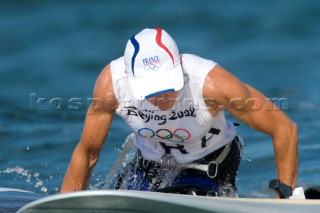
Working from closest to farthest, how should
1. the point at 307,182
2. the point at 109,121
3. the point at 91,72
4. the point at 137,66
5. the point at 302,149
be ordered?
the point at 137,66
the point at 109,121
the point at 307,182
the point at 302,149
the point at 91,72

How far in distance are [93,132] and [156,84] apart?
23.0 inches

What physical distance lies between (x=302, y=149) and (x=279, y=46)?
3.33 meters

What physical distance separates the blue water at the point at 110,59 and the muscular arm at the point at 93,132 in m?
2.16

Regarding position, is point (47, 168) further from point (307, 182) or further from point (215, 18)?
point (215, 18)

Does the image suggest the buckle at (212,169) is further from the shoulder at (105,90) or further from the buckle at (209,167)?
the shoulder at (105,90)

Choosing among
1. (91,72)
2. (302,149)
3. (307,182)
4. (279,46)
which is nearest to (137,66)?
(307,182)

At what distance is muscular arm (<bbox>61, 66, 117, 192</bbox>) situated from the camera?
182 inches

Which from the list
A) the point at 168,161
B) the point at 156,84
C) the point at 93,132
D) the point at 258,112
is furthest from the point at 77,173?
the point at 258,112

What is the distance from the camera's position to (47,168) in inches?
295

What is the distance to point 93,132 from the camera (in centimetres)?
473

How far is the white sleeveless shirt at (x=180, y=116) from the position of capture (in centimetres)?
451

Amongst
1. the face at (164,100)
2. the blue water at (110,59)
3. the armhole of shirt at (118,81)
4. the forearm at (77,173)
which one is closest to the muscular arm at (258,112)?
the face at (164,100)

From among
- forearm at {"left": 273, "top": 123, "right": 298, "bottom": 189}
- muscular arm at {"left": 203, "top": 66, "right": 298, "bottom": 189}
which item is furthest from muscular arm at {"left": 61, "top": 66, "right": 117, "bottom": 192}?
forearm at {"left": 273, "top": 123, "right": 298, "bottom": 189}

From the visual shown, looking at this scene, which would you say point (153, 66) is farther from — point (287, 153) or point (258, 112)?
point (287, 153)
